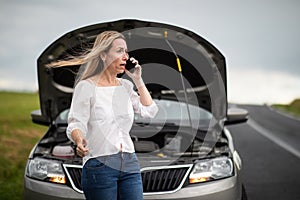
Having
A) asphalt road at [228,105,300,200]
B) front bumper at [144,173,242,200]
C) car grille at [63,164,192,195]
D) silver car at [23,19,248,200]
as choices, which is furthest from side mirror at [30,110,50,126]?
asphalt road at [228,105,300,200]

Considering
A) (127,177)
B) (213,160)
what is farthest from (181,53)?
(127,177)

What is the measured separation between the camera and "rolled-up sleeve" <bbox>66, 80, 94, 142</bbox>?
3.24 metres

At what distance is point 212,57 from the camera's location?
222 inches

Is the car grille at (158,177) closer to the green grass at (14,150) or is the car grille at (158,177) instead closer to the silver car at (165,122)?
the silver car at (165,122)

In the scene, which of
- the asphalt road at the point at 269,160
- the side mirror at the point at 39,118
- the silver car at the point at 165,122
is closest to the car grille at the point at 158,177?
the silver car at the point at 165,122

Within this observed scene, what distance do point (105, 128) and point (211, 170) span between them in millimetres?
2030

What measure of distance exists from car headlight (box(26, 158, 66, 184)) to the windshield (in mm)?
1502

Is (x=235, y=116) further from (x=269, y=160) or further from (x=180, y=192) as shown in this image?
(x=269, y=160)

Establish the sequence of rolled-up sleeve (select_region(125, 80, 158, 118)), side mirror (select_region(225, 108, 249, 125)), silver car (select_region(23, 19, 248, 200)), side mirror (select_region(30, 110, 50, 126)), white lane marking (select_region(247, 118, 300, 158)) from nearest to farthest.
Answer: rolled-up sleeve (select_region(125, 80, 158, 118)), silver car (select_region(23, 19, 248, 200)), side mirror (select_region(225, 108, 249, 125)), side mirror (select_region(30, 110, 50, 126)), white lane marking (select_region(247, 118, 300, 158))

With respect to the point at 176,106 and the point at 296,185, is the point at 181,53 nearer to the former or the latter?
the point at 176,106

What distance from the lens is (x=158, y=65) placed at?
243 inches

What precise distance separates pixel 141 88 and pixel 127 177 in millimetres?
671

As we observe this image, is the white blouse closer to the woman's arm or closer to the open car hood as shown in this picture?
the woman's arm

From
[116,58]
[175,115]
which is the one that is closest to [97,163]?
[116,58]
